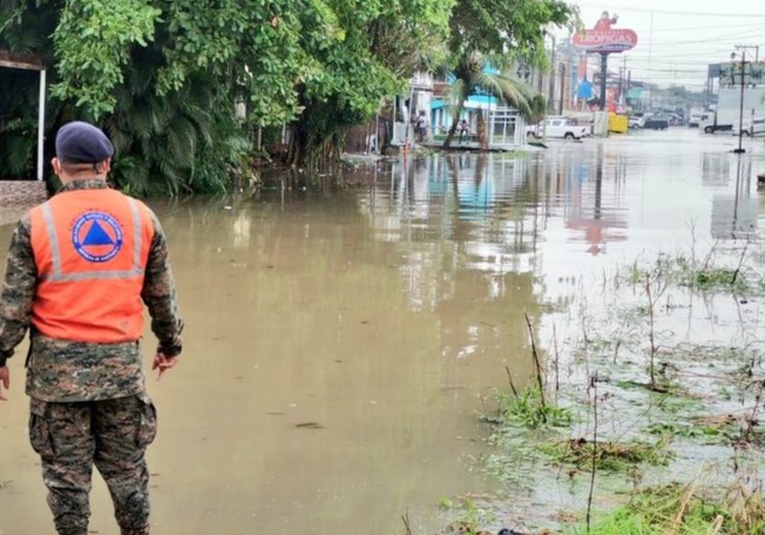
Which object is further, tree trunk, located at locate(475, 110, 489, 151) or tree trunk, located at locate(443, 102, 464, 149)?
tree trunk, located at locate(475, 110, 489, 151)

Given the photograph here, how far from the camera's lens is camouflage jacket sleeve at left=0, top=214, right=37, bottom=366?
3545 millimetres

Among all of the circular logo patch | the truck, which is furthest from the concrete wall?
the truck

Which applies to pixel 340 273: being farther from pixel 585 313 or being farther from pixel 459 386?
pixel 459 386

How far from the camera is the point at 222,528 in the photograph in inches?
169

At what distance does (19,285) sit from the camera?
355 cm

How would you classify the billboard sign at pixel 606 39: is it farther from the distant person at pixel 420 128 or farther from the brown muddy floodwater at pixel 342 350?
the brown muddy floodwater at pixel 342 350

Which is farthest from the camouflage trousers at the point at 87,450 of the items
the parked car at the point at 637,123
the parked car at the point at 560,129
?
the parked car at the point at 637,123

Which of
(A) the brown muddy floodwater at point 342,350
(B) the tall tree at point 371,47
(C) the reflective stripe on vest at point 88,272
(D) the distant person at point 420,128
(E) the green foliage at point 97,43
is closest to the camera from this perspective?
(C) the reflective stripe on vest at point 88,272

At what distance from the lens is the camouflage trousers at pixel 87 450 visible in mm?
3607

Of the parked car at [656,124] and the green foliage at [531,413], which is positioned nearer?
the green foliage at [531,413]

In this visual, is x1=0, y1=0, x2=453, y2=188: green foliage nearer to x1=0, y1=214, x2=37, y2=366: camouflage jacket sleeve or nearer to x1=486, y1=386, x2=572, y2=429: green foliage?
x1=486, y1=386, x2=572, y2=429: green foliage

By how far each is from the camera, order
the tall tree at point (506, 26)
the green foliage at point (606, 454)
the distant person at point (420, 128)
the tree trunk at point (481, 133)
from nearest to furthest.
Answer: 1. the green foliage at point (606, 454)
2. the tall tree at point (506, 26)
3. the tree trunk at point (481, 133)
4. the distant person at point (420, 128)

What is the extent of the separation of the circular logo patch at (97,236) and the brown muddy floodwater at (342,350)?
1276 mm

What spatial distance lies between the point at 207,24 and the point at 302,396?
961 centimetres
